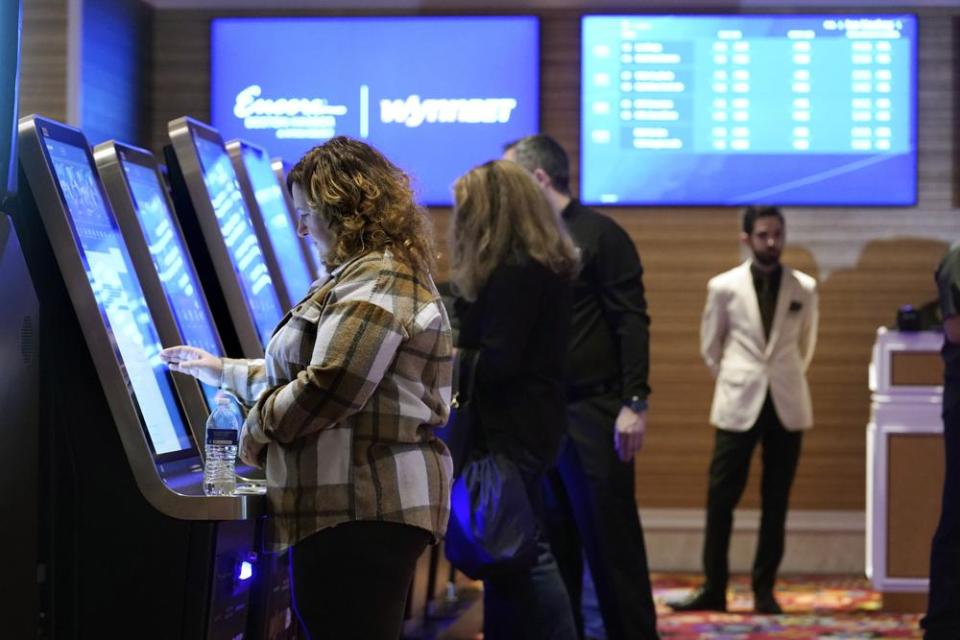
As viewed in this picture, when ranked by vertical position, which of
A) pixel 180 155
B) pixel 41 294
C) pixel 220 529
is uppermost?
pixel 180 155

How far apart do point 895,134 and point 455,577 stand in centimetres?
297

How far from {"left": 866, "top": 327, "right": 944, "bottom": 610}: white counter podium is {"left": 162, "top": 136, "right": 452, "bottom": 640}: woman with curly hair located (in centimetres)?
391

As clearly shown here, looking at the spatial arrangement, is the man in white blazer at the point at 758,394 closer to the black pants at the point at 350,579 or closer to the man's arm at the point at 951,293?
the man's arm at the point at 951,293

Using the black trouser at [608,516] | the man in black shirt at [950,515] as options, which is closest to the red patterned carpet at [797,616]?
the black trouser at [608,516]

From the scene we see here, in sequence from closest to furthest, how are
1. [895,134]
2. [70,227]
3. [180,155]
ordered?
[70,227], [180,155], [895,134]

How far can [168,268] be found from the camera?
3057 mm

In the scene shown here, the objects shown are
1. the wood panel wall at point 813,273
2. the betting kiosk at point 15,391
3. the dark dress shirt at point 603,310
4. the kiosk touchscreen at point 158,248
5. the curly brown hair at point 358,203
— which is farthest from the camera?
the wood panel wall at point 813,273

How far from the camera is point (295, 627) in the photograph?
3.36 metres

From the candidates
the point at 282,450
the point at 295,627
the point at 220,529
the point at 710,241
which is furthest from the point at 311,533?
the point at 710,241

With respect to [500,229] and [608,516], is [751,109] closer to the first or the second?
[608,516]

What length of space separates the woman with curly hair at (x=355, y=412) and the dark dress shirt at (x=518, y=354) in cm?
106

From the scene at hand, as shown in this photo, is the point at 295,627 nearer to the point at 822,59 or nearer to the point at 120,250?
the point at 120,250

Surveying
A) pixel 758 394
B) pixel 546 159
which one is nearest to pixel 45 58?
pixel 546 159

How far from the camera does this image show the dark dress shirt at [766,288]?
6.11 meters
